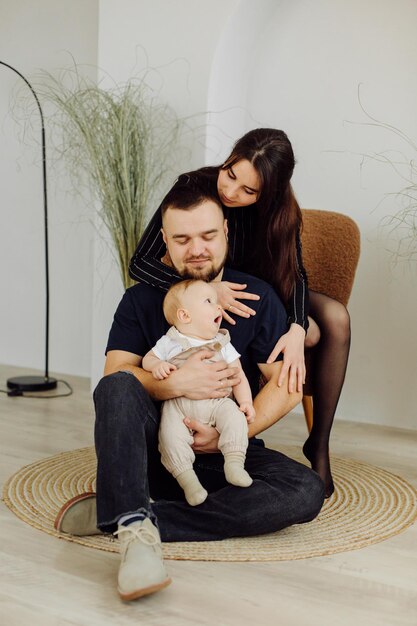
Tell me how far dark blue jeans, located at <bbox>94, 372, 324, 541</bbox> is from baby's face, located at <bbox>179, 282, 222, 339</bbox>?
0.21 metres

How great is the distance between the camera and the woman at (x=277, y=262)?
225cm

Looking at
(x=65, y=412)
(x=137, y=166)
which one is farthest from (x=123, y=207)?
(x=65, y=412)

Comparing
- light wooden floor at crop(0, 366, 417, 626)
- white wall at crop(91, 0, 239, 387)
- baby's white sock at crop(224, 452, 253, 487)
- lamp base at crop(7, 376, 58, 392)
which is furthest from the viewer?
lamp base at crop(7, 376, 58, 392)

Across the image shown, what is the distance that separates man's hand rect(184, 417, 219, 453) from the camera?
2043 mm

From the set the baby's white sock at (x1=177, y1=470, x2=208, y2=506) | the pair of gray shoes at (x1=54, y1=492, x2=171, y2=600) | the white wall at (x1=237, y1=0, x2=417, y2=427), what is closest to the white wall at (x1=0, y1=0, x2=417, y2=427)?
the white wall at (x1=237, y1=0, x2=417, y2=427)

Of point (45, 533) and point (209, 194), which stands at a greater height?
point (209, 194)

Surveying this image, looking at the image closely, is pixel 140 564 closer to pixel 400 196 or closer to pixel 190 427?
pixel 190 427

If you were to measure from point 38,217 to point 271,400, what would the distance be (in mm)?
2467

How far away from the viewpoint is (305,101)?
359cm

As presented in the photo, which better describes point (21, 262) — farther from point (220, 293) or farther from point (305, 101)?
point (220, 293)

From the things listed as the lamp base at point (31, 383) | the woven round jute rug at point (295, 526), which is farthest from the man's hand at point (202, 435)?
the lamp base at point (31, 383)

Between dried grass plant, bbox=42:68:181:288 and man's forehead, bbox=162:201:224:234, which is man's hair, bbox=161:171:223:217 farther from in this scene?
dried grass plant, bbox=42:68:181:288

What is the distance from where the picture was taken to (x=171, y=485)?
2.15 m

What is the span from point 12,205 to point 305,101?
1.66m
